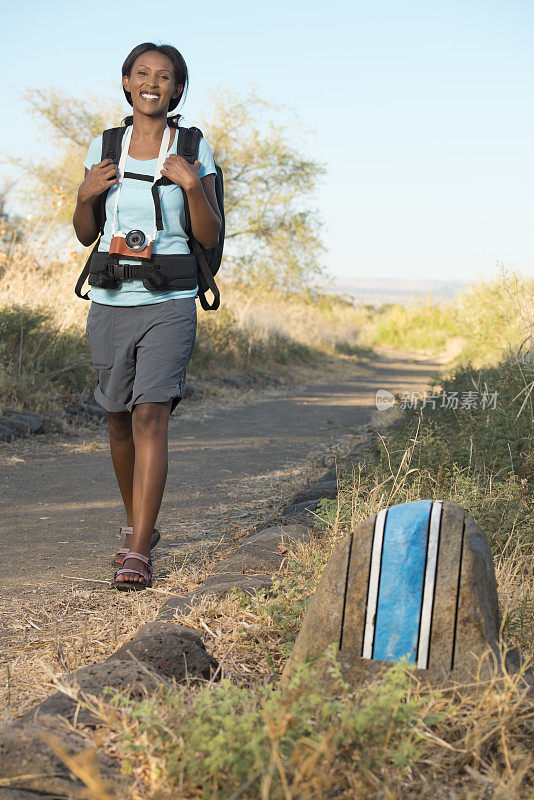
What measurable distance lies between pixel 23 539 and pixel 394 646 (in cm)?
262

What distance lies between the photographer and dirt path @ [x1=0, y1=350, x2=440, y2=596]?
3.81 metres

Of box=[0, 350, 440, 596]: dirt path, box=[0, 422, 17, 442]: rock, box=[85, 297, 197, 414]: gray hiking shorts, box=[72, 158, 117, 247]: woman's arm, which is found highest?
box=[72, 158, 117, 247]: woman's arm

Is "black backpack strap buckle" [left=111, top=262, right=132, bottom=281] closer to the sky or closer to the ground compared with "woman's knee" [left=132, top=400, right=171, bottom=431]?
closer to the sky

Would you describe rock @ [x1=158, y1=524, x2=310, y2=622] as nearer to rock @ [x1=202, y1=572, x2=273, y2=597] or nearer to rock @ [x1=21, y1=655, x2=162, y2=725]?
rock @ [x1=202, y1=572, x2=273, y2=597]

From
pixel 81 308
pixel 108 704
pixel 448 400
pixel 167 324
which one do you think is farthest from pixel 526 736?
pixel 81 308

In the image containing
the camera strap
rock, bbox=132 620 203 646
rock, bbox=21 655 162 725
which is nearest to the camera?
rock, bbox=21 655 162 725

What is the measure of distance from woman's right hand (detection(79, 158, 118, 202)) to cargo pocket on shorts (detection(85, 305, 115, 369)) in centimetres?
48

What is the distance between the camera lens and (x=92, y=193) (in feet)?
10.6

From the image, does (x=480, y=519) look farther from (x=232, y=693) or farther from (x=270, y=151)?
(x=270, y=151)

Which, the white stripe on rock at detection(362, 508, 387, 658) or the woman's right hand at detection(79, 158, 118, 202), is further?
the woman's right hand at detection(79, 158, 118, 202)

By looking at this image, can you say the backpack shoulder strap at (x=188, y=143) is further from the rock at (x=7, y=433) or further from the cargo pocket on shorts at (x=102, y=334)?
the rock at (x=7, y=433)

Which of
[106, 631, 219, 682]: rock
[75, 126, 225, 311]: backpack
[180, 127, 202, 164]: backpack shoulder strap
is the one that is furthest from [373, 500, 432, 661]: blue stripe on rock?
[180, 127, 202, 164]: backpack shoulder strap

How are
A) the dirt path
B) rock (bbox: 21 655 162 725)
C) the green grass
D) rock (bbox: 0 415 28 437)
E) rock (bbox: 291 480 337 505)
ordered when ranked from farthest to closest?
rock (bbox: 0 415 28 437) → rock (bbox: 291 480 337 505) → the dirt path → rock (bbox: 21 655 162 725) → the green grass

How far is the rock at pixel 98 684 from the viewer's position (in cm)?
179
